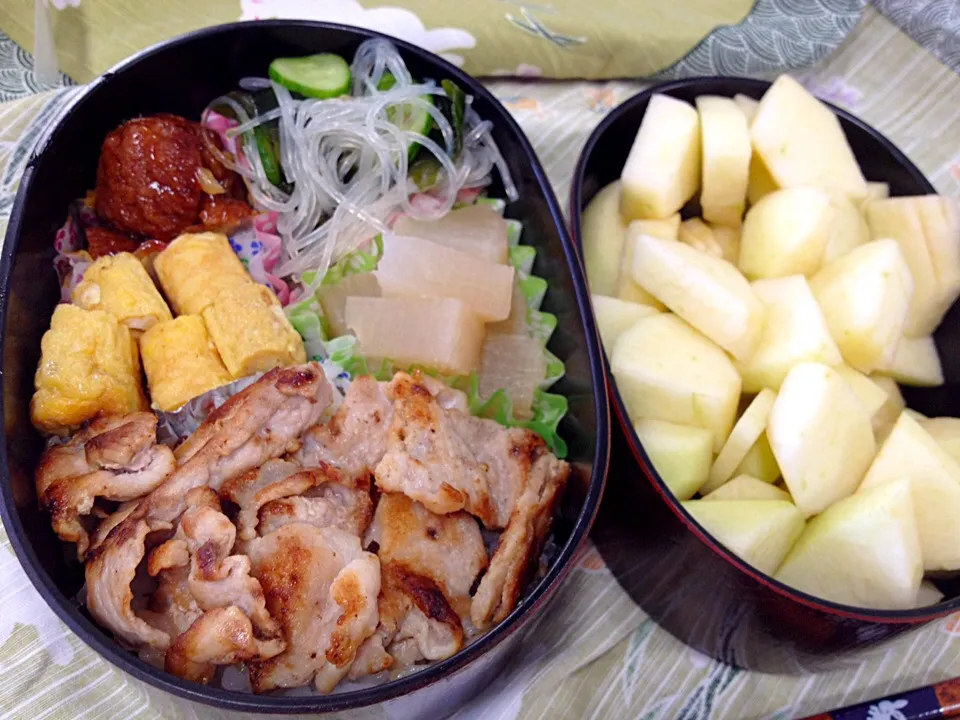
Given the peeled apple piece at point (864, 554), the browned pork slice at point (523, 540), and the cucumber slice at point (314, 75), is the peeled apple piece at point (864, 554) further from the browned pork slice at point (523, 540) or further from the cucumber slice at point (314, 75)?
the cucumber slice at point (314, 75)

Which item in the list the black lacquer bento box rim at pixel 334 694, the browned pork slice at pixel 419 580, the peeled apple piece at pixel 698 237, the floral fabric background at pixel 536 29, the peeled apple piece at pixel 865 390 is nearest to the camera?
the black lacquer bento box rim at pixel 334 694

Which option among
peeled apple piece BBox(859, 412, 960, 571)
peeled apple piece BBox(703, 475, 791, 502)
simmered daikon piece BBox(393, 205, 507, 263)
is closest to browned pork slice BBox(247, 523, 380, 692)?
peeled apple piece BBox(703, 475, 791, 502)

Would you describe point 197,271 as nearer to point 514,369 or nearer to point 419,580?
point 514,369

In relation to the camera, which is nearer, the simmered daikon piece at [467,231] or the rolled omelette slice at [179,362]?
the rolled omelette slice at [179,362]

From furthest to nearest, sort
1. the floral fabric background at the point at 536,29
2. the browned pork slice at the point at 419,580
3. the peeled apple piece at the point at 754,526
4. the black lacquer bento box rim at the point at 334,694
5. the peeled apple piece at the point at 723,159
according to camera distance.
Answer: the floral fabric background at the point at 536,29 < the peeled apple piece at the point at 723,159 < the peeled apple piece at the point at 754,526 < the browned pork slice at the point at 419,580 < the black lacquer bento box rim at the point at 334,694

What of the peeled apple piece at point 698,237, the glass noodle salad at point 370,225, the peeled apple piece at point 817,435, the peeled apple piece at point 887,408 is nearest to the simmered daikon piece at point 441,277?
the glass noodle salad at point 370,225

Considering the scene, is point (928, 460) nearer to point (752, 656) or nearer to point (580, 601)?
point (752, 656)
